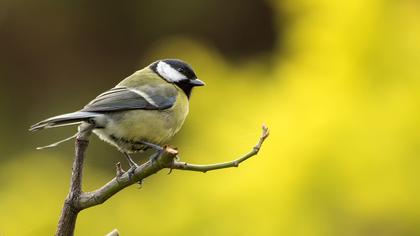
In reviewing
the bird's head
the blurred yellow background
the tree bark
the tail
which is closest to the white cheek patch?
the bird's head

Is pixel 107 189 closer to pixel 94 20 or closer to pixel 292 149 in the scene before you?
pixel 292 149

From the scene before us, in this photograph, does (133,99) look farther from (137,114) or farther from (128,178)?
(128,178)

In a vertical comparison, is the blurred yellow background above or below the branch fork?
below

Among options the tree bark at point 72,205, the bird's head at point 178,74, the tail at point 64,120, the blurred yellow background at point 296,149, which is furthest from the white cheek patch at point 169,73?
the blurred yellow background at point 296,149

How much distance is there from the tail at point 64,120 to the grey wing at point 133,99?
4 centimetres

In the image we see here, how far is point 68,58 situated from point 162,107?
294cm

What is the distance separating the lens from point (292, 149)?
3035mm

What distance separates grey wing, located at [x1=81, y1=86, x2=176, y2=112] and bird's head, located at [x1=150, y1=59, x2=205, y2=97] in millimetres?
97

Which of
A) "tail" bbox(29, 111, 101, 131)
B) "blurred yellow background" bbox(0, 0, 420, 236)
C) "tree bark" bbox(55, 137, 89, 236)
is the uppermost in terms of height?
"tail" bbox(29, 111, 101, 131)

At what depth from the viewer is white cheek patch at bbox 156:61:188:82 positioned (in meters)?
2.20

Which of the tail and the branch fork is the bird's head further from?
the branch fork

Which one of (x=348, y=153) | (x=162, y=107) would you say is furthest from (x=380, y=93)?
(x=162, y=107)

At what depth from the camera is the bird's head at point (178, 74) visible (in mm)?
2188

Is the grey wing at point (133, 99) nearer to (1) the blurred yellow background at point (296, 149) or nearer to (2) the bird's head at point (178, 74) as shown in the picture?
(2) the bird's head at point (178, 74)
